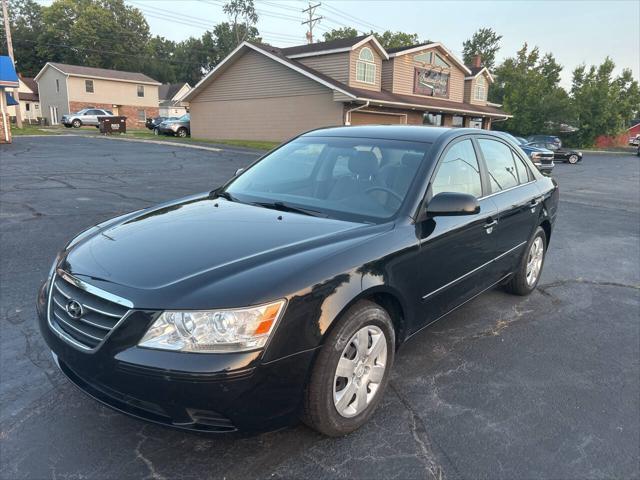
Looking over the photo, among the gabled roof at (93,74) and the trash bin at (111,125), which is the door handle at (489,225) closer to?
the trash bin at (111,125)

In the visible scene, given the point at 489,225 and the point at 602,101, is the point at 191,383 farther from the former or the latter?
the point at 602,101

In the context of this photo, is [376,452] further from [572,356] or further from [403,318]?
[572,356]

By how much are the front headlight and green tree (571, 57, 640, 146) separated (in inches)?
2009

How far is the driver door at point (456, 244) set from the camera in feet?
10.3

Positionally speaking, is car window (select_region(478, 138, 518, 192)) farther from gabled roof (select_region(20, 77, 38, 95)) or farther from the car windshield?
gabled roof (select_region(20, 77, 38, 95))

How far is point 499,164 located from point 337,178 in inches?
65.3

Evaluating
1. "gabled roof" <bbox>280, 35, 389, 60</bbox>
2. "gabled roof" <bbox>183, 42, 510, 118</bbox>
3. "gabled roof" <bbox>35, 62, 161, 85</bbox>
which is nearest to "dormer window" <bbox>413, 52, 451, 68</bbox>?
"gabled roof" <bbox>183, 42, 510, 118</bbox>

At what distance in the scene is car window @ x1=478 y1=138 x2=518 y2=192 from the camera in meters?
4.13

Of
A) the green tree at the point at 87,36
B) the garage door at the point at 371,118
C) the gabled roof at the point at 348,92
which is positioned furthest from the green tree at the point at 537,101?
the green tree at the point at 87,36

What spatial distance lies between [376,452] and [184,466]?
98 cm

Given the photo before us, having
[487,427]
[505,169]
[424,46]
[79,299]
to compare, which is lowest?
[487,427]

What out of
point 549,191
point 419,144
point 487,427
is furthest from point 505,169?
point 487,427

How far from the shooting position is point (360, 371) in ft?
8.79

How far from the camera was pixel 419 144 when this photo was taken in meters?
3.54
